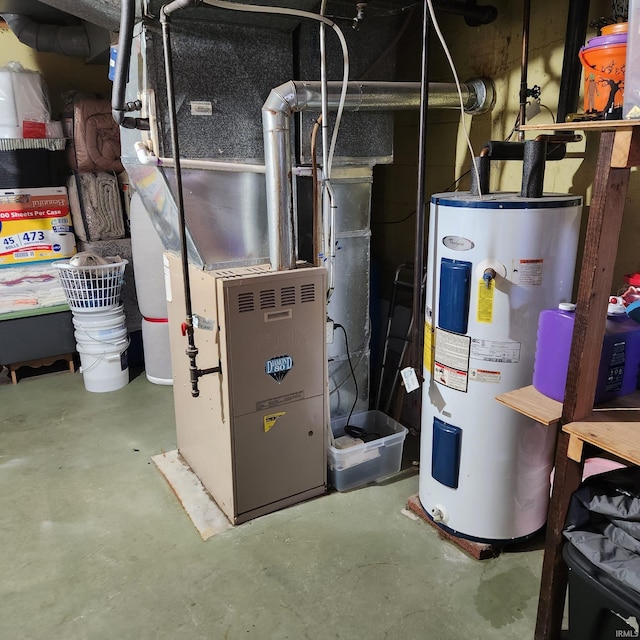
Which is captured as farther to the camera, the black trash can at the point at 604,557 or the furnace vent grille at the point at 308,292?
the furnace vent grille at the point at 308,292

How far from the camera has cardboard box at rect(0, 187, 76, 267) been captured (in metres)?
3.71

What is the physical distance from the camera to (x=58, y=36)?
365 centimetres

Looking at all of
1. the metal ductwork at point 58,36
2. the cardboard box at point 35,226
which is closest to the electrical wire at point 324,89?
the metal ductwork at point 58,36

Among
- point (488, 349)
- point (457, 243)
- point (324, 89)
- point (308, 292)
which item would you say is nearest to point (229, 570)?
point (308, 292)

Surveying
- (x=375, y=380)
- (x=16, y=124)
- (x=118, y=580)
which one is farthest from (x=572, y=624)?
(x=16, y=124)

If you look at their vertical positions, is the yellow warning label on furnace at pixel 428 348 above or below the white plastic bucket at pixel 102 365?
above

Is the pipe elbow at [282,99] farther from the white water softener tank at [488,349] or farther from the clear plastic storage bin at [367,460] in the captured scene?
the clear plastic storage bin at [367,460]

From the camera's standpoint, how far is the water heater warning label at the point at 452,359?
2055mm

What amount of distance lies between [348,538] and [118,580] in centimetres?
90

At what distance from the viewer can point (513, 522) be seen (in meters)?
2.17

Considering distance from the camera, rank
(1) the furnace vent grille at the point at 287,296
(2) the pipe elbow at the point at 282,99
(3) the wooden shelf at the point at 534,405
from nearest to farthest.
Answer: (3) the wooden shelf at the point at 534,405 < (2) the pipe elbow at the point at 282,99 < (1) the furnace vent grille at the point at 287,296

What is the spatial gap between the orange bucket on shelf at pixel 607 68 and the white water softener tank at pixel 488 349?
0.39 metres

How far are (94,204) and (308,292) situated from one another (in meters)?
2.37

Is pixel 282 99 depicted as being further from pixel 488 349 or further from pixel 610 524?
pixel 610 524
